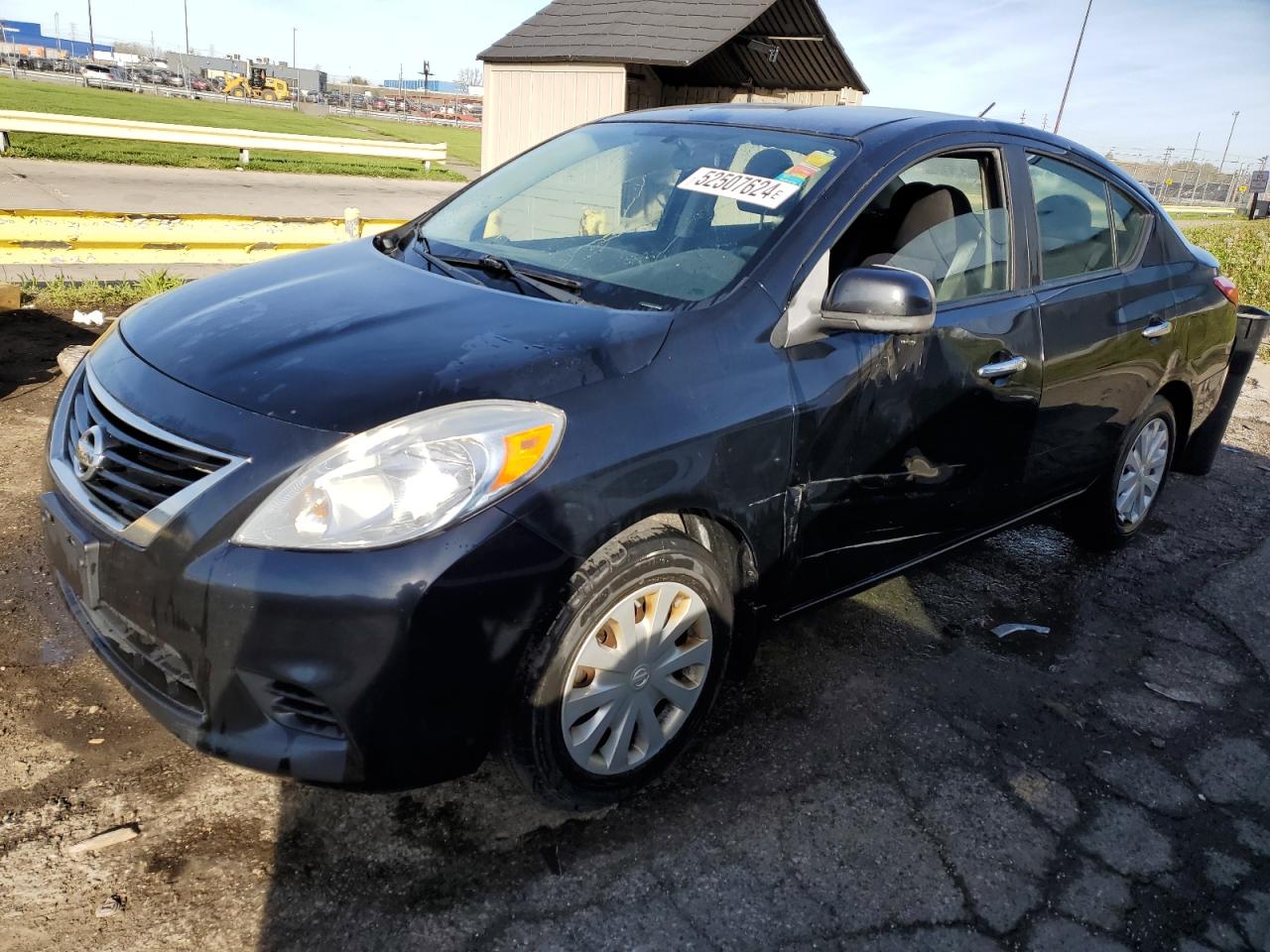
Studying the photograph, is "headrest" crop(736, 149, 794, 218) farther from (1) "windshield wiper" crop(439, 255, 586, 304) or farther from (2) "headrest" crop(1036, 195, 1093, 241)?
(2) "headrest" crop(1036, 195, 1093, 241)

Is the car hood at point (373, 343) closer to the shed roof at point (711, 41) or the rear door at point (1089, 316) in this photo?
the rear door at point (1089, 316)

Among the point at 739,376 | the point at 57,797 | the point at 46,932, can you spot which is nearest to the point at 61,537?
the point at 57,797

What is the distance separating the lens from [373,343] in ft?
7.56

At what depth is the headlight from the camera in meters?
1.93

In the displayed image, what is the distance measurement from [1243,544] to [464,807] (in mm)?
4211

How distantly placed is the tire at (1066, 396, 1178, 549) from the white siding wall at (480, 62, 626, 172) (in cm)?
983

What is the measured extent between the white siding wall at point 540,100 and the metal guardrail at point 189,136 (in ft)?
14.4

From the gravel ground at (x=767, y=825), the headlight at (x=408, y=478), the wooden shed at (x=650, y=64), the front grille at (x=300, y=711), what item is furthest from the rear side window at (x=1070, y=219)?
the wooden shed at (x=650, y=64)

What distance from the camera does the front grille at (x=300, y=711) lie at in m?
1.97

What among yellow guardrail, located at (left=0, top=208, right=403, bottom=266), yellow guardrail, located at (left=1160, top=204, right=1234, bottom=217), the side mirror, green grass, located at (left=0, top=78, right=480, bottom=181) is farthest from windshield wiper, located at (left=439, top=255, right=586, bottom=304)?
yellow guardrail, located at (left=1160, top=204, right=1234, bottom=217)

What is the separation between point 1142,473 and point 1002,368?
68.3 inches

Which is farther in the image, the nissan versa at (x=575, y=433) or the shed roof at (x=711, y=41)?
the shed roof at (x=711, y=41)

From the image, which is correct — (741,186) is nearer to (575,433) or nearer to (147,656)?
(575,433)

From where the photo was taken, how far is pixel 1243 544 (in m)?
4.81
